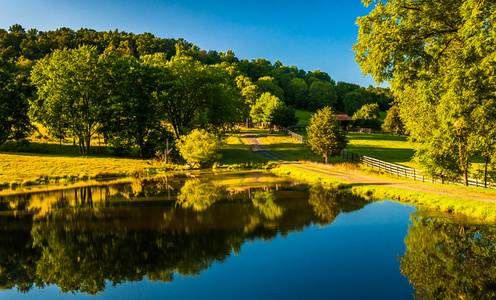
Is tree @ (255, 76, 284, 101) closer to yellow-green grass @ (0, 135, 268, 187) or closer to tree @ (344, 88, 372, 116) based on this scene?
tree @ (344, 88, 372, 116)

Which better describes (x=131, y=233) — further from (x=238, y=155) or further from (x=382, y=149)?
(x=382, y=149)

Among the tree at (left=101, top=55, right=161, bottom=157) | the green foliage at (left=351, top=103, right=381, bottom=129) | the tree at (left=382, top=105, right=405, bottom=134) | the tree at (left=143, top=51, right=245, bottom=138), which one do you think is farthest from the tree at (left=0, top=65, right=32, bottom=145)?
the green foliage at (left=351, top=103, right=381, bottom=129)

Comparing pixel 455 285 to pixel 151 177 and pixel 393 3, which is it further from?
pixel 151 177

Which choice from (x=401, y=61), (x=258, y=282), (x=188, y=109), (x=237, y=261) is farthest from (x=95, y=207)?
(x=188, y=109)

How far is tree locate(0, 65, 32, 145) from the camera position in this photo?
47562 millimetres

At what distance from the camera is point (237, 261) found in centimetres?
1214

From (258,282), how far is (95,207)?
14.3 m

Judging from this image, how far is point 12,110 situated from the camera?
1917 inches

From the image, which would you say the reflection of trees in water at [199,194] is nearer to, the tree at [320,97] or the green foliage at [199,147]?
the green foliage at [199,147]

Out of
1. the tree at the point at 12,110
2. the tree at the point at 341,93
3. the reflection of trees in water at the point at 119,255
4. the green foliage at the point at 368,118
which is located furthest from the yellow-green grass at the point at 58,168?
the tree at the point at 341,93

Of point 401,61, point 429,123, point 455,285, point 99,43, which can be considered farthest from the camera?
point 99,43

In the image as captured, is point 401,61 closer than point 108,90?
Yes

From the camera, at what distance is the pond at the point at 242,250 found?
33.4 ft

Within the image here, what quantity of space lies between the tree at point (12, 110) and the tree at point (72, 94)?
3089 millimetres
